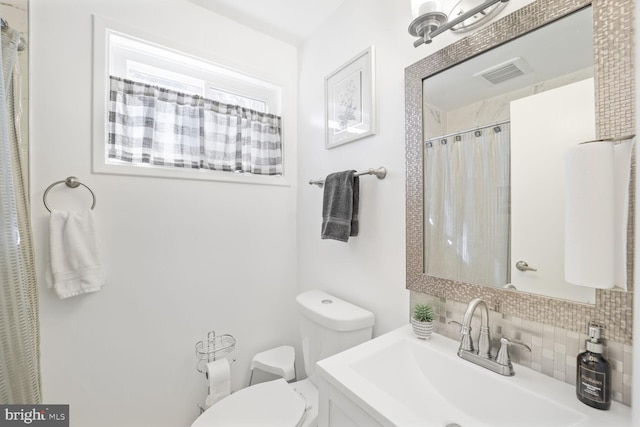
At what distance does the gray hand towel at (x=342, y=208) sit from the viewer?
1265 mm

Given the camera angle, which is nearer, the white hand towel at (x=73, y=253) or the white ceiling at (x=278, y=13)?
the white hand towel at (x=73, y=253)

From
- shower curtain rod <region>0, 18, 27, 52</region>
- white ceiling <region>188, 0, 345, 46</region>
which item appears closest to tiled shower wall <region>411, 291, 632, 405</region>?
white ceiling <region>188, 0, 345, 46</region>

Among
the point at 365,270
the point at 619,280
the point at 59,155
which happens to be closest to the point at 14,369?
the point at 59,155

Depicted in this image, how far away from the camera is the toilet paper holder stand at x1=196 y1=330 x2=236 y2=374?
1.45 metres

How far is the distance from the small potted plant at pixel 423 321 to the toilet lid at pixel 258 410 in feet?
2.00

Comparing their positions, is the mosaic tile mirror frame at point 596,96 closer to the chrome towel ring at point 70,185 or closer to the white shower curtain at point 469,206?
the white shower curtain at point 469,206

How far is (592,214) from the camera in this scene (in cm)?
60

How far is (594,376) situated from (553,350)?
12 cm

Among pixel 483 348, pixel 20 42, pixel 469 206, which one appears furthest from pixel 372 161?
pixel 20 42

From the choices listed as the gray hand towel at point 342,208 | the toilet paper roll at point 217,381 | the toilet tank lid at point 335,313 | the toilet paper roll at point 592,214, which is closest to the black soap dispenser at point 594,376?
the toilet paper roll at point 592,214

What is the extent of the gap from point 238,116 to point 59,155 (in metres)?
0.86

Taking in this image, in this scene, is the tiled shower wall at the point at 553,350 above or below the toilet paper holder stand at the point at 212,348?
above

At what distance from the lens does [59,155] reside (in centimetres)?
116

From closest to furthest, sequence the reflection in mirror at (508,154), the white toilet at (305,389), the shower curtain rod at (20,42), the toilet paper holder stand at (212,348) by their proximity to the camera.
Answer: the reflection in mirror at (508,154) < the shower curtain rod at (20,42) < the white toilet at (305,389) < the toilet paper holder stand at (212,348)
